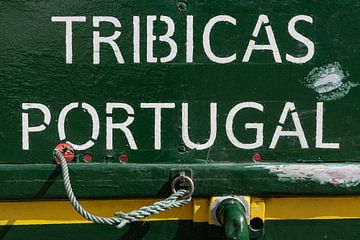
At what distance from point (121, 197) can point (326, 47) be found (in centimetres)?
91

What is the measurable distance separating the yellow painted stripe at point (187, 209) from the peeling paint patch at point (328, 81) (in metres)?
0.38

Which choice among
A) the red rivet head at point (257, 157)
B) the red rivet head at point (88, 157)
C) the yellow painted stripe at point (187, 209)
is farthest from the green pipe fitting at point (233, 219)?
the red rivet head at point (88, 157)

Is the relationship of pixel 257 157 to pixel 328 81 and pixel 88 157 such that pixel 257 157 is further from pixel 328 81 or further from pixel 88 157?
pixel 88 157

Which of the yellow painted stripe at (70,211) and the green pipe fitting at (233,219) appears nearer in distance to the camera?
the green pipe fitting at (233,219)

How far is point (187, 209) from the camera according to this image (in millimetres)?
2213

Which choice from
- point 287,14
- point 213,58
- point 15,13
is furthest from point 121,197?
point 287,14

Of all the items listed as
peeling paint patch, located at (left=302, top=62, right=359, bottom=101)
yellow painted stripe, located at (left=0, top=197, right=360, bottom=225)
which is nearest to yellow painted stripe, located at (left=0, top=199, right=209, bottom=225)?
yellow painted stripe, located at (left=0, top=197, right=360, bottom=225)

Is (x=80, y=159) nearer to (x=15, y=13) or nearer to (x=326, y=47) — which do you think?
(x=15, y=13)

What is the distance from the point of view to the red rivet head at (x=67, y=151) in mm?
2154

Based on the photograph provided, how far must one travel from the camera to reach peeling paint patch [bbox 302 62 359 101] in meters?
2.20

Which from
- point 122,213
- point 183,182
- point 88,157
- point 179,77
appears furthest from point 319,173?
point 88,157

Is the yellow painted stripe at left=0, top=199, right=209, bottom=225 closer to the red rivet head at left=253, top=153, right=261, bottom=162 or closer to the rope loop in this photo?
the rope loop

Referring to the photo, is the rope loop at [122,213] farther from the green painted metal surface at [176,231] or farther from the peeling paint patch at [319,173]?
the peeling paint patch at [319,173]

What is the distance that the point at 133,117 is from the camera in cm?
217
